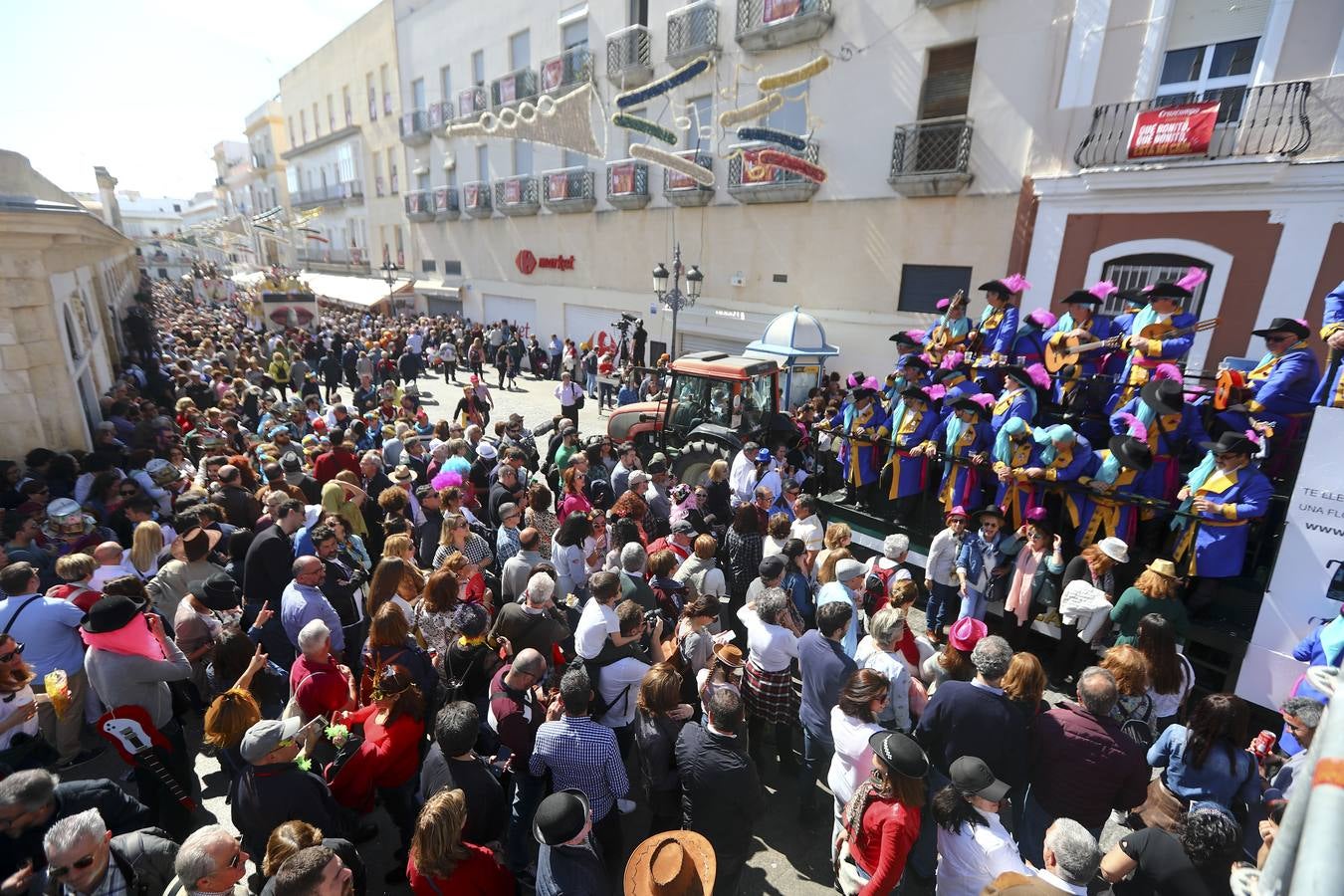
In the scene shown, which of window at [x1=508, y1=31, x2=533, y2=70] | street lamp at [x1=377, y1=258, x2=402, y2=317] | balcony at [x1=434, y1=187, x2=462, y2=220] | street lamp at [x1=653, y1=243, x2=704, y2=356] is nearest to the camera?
street lamp at [x1=653, y1=243, x2=704, y2=356]

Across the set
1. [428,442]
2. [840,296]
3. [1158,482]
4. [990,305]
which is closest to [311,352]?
[428,442]

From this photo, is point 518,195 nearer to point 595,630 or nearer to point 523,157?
point 523,157

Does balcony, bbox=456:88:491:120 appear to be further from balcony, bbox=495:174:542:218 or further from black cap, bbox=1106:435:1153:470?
black cap, bbox=1106:435:1153:470

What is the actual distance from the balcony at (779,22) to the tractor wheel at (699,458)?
11077 millimetres

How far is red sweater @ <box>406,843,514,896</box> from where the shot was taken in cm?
246

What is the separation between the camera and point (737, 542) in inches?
204


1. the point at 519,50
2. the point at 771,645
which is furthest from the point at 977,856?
the point at 519,50

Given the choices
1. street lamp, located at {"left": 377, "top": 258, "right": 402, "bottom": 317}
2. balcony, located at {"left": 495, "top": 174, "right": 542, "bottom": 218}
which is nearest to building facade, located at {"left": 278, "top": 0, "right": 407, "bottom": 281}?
street lamp, located at {"left": 377, "top": 258, "right": 402, "bottom": 317}

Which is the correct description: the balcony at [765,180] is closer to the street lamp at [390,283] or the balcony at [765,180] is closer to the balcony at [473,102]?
the balcony at [473,102]

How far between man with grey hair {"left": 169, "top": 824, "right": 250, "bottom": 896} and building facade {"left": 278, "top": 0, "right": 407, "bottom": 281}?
30539 mm

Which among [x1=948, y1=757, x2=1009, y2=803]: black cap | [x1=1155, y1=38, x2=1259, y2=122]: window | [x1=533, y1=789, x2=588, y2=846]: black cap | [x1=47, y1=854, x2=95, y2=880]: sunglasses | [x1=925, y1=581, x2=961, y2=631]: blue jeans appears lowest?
[x1=925, y1=581, x2=961, y2=631]: blue jeans

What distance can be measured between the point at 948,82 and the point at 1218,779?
44.0ft

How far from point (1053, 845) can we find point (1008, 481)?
3852mm

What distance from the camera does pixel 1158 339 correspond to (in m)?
5.79
